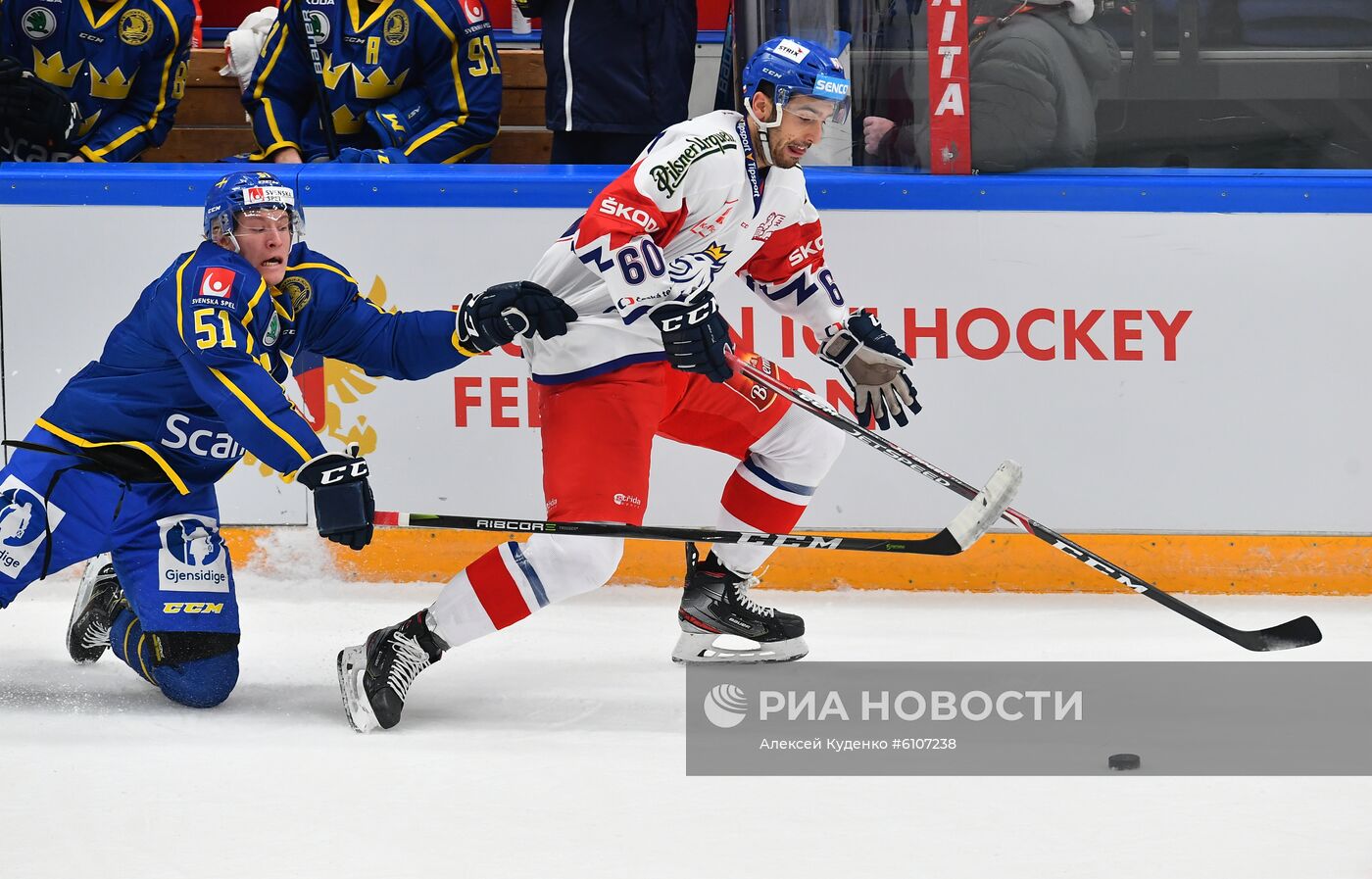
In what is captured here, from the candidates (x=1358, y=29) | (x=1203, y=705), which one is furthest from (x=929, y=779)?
(x=1358, y=29)

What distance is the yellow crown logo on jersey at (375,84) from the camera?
4285 millimetres

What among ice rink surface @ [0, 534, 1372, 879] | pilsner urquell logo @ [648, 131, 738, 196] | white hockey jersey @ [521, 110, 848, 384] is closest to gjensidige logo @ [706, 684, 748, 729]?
ice rink surface @ [0, 534, 1372, 879]

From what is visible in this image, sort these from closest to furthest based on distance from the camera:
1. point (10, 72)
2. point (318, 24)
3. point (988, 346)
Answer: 1. point (988, 346)
2. point (10, 72)
3. point (318, 24)

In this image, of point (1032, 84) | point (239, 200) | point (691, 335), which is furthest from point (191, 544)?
point (1032, 84)

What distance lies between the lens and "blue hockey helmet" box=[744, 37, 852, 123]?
2809 mm

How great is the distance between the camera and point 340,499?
2.60 m

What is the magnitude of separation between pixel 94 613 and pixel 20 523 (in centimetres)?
33

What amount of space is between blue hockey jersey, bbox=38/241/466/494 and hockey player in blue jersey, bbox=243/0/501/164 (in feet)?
4.43

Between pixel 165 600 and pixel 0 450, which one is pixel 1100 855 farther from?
pixel 0 450

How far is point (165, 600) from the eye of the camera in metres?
2.92

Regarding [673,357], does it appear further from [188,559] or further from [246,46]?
[246,46]

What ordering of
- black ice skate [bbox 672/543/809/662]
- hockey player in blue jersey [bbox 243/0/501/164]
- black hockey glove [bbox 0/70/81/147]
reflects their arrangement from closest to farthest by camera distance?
1. black ice skate [bbox 672/543/809/662]
2. black hockey glove [bbox 0/70/81/147]
3. hockey player in blue jersey [bbox 243/0/501/164]

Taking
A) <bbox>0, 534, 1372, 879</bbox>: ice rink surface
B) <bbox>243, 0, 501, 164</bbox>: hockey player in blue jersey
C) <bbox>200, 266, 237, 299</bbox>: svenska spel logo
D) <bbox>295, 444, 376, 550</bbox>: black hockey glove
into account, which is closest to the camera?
<bbox>0, 534, 1372, 879</bbox>: ice rink surface

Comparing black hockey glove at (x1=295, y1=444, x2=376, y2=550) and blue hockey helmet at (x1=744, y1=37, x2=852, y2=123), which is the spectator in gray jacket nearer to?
blue hockey helmet at (x1=744, y1=37, x2=852, y2=123)
